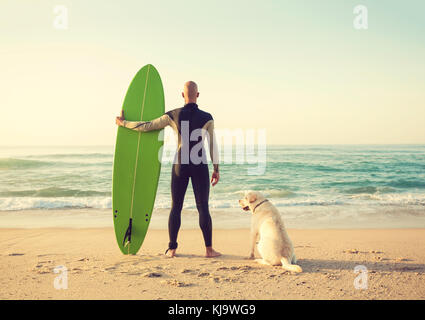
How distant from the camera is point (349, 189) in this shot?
43.0ft

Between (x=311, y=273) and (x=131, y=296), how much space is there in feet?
5.74

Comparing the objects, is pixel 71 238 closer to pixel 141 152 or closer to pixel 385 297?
pixel 141 152

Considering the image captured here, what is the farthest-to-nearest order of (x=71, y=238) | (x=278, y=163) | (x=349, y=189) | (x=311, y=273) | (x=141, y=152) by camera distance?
(x=278, y=163)
(x=349, y=189)
(x=71, y=238)
(x=141, y=152)
(x=311, y=273)

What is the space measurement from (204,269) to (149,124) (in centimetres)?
176

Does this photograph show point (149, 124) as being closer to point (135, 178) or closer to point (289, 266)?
point (135, 178)

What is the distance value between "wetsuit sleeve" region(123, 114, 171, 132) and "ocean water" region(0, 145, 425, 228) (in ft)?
3.83

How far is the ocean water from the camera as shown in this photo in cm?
A: 764

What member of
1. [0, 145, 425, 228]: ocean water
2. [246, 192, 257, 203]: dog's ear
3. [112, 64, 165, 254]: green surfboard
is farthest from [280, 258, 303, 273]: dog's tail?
[112, 64, 165, 254]: green surfboard

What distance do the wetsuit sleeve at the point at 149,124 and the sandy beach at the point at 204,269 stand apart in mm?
1516

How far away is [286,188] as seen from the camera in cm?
1310

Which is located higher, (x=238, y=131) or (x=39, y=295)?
(x=238, y=131)

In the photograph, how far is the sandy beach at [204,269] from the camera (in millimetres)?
2951

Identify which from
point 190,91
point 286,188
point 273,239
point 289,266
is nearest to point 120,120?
point 190,91
